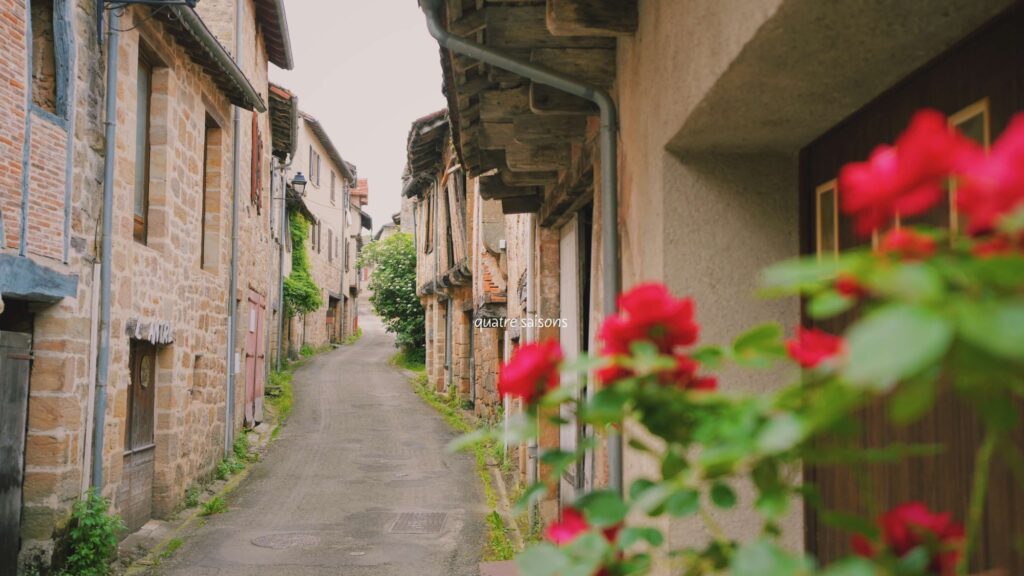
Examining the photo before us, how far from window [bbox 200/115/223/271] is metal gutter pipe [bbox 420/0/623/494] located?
7.50m

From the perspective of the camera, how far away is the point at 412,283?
25844mm

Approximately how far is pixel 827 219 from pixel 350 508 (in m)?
7.44

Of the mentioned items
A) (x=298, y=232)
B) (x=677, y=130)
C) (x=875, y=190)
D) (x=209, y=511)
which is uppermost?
(x=298, y=232)

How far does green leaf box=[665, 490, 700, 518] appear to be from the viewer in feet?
3.49

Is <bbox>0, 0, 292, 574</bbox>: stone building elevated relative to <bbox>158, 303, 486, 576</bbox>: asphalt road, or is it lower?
elevated

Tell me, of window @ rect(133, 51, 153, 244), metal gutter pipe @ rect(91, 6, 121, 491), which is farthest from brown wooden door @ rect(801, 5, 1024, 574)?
window @ rect(133, 51, 153, 244)

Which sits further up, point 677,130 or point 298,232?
point 298,232

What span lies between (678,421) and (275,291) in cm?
2114

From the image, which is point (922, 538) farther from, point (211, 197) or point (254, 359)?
point (254, 359)

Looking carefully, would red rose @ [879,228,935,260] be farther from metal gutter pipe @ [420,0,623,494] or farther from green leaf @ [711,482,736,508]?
metal gutter pipe @ [420,0,623,494]

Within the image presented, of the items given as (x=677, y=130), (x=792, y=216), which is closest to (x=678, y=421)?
(x=677, y=130)

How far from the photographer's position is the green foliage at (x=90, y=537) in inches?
241

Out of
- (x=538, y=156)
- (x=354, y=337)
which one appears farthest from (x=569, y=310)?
(x=354, y=337)

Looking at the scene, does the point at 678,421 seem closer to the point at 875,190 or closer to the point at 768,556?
the point at 768,556
